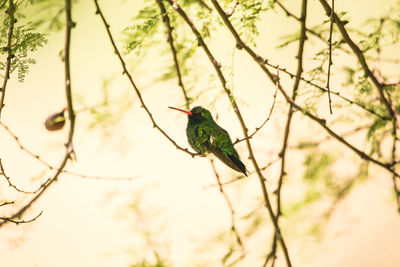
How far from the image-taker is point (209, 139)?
2697 millimetres

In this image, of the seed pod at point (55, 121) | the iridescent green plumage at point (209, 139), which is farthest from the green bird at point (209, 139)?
the seed pod at point (55, 121)

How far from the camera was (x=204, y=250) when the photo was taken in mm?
3270

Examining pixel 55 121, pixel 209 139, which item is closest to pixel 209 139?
pixel 209 139

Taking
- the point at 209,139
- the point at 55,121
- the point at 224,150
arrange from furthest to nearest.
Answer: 1. the point at 209,139
2. the point at 224,150
3. the point at 55,121

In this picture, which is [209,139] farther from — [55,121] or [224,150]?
[55,121]

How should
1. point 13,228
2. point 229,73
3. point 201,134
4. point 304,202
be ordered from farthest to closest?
point 304,202, point 201,134, point 13,228, point 229,73

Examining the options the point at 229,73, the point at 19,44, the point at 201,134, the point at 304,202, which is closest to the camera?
the point at 19,44

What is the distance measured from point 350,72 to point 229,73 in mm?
910

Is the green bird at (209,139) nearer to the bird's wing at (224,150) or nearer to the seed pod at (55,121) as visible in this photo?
the bird's wing at (224,150)

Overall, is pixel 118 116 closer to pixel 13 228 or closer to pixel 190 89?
pixel 190 89

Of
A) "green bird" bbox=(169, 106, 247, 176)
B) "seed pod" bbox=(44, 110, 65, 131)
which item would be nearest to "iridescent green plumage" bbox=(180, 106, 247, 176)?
"green bird" bbox=(169, 106, 247, 176)

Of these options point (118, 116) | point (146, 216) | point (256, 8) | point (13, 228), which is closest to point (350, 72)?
point (256, 8)

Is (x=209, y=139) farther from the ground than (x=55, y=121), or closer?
farther from the ground

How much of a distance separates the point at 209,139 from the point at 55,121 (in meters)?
1.02
